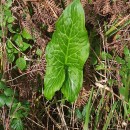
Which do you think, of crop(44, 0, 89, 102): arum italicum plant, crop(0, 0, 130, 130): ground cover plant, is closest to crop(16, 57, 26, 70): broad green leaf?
crop(0, 0, 130, 130): ground cover plant

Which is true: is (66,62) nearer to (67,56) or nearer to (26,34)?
(67,56)

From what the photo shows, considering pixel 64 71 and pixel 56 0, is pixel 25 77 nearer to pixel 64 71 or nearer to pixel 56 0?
pixel 64 71

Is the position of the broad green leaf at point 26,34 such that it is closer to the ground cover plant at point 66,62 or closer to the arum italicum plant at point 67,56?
the ground cover plant at point 66,62

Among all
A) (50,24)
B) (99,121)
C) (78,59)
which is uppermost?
(50,24)

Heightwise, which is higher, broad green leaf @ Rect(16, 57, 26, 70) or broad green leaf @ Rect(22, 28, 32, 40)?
broad green leaf @ Rect(22, 28, 32, 40)

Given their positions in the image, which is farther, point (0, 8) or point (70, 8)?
point (0, 8)

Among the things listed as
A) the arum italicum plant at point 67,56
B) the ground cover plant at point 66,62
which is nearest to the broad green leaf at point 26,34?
the ground cover plant at point 66,62

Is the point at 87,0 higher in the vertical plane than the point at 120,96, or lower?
higher

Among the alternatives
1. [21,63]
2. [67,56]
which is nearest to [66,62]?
[67,56]

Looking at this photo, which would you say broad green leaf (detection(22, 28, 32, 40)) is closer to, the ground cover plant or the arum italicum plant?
the ground cover plant

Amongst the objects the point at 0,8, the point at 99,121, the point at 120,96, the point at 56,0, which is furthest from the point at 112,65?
the point at 0,8
